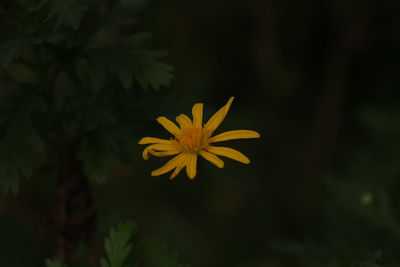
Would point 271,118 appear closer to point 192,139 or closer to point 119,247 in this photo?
point 192,139

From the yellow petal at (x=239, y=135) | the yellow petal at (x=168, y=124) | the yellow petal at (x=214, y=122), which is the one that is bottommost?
the yellow petal at (x=168, y=124)

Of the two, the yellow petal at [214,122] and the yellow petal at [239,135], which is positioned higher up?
the yellow petal at [214,122]

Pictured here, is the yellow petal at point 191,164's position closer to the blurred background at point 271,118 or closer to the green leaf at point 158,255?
the green leaf at point 158,255

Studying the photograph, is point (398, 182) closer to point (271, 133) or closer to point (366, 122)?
point (366, 122)

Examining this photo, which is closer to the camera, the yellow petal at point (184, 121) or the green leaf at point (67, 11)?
the green leaf at point (67, 11)

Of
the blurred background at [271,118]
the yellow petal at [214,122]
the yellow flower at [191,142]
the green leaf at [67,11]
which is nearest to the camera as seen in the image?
the green leaf at [67,11]

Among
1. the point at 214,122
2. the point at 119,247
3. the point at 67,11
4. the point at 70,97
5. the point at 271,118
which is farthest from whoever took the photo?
the point at 271,118

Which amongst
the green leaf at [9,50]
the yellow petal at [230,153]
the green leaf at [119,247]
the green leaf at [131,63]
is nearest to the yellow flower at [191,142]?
the yellow petal at [230,153]

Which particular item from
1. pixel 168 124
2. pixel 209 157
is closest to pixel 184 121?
pixel 168 124
